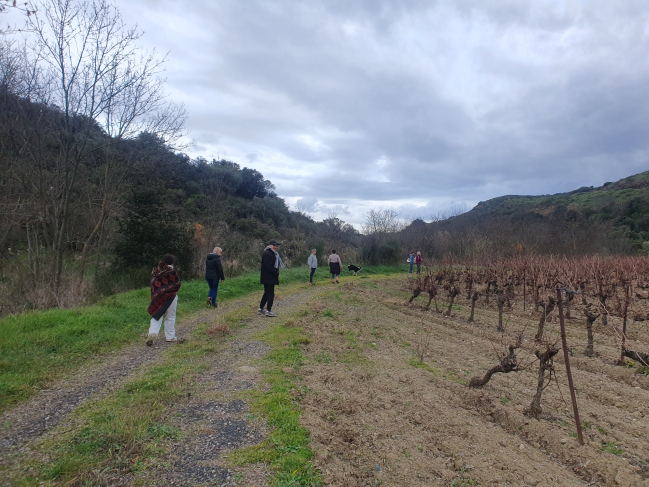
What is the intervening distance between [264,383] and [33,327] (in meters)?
5.06

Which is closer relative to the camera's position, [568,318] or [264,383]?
[264,383]

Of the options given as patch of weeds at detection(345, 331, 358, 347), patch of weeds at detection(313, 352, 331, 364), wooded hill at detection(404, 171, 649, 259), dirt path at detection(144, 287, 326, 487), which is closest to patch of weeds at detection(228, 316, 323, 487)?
dirt path at detection(144, 287, 326, 487)

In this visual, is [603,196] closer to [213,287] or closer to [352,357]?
[213,287]

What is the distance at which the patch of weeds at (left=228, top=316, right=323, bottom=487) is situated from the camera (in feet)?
10.4

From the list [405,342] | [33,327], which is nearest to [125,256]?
[33,327]

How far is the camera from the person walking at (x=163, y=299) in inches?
281

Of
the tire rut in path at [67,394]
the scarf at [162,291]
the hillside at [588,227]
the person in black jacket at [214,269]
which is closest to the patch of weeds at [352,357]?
the tire rut in path at [67,394]

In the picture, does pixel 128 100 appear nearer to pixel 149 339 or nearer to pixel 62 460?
pixel 149 339

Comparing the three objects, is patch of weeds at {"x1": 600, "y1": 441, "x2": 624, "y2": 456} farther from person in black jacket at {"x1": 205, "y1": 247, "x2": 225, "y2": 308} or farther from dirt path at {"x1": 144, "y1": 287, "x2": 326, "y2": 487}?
person in black jacket at {"x1": 205, "y1": 247, "x2": 225, "y2": 308}

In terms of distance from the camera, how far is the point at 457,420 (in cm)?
453

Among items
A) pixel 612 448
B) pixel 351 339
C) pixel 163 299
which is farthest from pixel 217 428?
pixel 351 339

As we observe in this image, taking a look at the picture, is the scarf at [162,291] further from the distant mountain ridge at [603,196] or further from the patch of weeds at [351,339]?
the distant mountain ridge at [603,196]

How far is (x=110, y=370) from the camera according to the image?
5.71 metres

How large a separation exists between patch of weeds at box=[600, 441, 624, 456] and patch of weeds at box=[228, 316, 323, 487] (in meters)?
3.41
